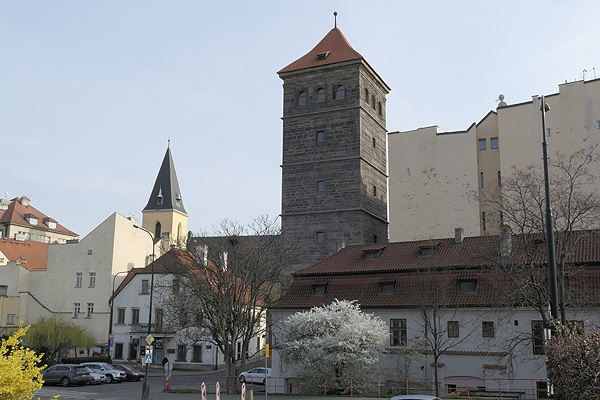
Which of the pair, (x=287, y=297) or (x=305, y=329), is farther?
(x=287, y=297)

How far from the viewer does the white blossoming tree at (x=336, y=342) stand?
30.4 metres

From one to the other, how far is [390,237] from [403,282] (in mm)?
17589

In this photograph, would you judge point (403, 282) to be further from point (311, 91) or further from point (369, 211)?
point (311, 91)

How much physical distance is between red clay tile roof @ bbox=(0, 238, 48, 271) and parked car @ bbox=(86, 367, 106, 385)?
28776 millimetres

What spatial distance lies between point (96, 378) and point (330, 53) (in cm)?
3066

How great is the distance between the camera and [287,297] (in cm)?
3706

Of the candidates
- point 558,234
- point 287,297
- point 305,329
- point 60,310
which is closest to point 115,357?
point 60,310

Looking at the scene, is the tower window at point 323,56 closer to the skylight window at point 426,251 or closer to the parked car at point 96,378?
the skylight window at point 426,251

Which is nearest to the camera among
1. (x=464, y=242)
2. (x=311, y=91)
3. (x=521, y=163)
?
(x=464, y=242)

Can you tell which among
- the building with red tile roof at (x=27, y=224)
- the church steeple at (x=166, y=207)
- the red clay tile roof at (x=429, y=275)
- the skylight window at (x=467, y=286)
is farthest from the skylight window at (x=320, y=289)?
the building with red tile roof at (x=27, y=224)

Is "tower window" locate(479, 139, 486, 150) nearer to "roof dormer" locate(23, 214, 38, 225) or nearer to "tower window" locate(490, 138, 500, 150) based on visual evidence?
"tower window" locate(490, 138, 500, 150)

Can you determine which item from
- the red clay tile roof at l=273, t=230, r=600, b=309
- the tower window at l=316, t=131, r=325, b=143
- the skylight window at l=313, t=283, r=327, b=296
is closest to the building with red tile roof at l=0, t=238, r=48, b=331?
the tower window at l=316, t=131, r=325, b=143

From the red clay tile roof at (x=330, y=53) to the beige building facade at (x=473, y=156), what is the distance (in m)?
8.06

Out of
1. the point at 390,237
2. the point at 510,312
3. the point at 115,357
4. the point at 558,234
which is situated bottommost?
the point at 115,357
